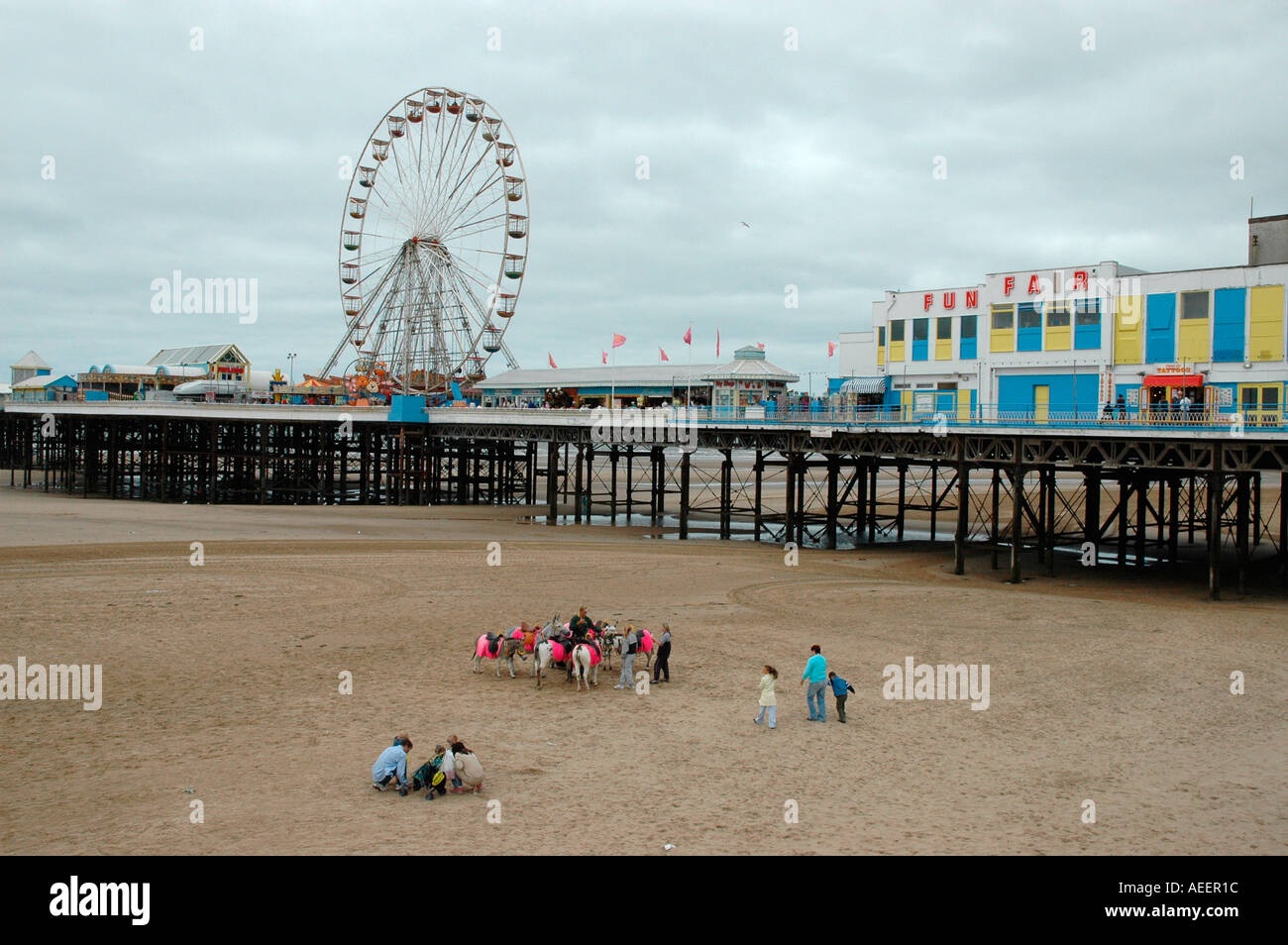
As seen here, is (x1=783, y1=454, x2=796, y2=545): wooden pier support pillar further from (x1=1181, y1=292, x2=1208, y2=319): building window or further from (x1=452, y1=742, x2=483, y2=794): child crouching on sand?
(x1=452, y1=742, x2=483, y2=794): child crouching on sand

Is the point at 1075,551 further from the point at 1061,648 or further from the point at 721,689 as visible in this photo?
the point at 721,689

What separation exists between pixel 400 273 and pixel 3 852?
170 feet

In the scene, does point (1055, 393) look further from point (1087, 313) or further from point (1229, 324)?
point (1229, 324)

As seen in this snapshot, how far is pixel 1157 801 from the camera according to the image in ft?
37.9

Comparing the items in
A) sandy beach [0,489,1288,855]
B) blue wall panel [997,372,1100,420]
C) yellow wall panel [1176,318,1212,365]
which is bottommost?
sandy beach [0,489,1288,855]

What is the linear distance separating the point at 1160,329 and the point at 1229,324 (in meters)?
1.89

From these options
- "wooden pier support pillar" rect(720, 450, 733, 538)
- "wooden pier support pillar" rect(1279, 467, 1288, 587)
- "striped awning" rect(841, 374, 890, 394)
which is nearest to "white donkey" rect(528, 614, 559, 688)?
"wooden pier support pillar" rect(1279, 467, 1288, 587)

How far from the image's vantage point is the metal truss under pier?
29156mm

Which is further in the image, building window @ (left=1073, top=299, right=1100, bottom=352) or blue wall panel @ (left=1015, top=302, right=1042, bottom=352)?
blue wall panel @ (left=1015, top=302, right=1042, bottom=352)

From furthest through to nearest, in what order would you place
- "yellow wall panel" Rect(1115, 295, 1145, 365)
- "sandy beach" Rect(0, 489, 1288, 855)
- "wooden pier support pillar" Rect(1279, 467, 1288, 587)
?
"yellow wall panel" Rect(1115, 295, 1145, 365)
"wooden pier support pillar" Rect(1279, 467, 1288, 587)
"sandy beach" Rect(0, 489, 1288, 855)

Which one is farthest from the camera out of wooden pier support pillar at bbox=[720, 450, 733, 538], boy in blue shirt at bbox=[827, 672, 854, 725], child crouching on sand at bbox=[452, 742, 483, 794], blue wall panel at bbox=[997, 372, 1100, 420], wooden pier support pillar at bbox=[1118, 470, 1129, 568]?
wooden pier support pillar at bbox=[720, 450, 733, 538]

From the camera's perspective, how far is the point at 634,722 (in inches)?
565

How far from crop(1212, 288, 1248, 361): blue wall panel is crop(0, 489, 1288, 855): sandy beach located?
23.5 feet

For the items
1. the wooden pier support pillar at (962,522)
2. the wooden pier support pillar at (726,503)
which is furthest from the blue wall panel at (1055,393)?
the wooden pier support pillar at (726,503)
